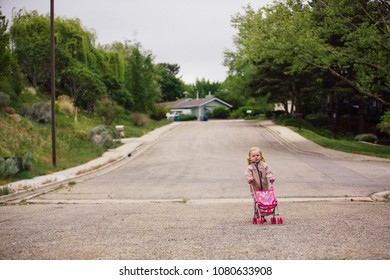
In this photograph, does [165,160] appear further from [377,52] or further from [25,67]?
Answer: [25,67]

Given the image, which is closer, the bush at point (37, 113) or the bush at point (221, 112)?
the bush at point (37, 113)

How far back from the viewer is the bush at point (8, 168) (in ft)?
49.0

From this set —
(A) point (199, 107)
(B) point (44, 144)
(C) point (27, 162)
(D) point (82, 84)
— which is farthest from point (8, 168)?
(A) point (199, 107)

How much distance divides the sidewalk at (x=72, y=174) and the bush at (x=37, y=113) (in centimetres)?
439

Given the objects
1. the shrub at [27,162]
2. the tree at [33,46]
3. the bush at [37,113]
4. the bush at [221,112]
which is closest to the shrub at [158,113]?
the bush at [221,112]

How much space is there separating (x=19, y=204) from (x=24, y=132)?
466 inches

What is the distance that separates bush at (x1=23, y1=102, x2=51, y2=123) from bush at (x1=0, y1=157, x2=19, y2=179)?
1136 centimetres

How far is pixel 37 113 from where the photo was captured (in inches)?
1038

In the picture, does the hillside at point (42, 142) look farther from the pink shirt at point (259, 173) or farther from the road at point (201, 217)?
the pink shirt at point (259, 173)

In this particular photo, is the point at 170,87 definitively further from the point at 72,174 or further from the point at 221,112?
the point at 72,174

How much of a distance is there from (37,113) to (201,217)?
20511 millimetres

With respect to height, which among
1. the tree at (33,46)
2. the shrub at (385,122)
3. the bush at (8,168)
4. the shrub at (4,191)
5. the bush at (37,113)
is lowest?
the shrub at (4,191)

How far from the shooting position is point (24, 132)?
877 inches

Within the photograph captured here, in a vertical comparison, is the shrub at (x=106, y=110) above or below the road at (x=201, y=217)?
above
